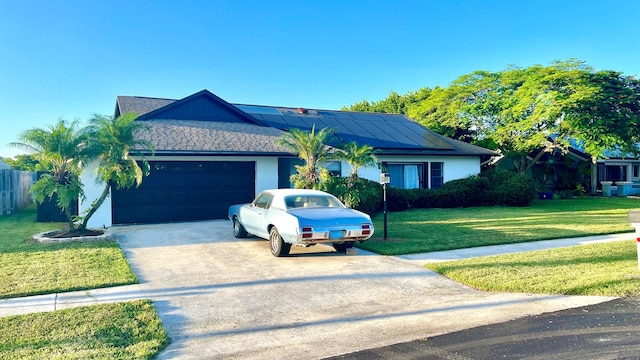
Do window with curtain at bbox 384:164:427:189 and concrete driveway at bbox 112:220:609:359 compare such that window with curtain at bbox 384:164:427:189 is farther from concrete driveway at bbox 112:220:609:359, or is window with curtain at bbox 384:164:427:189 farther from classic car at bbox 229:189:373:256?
concrete driveway at bbox 112:220:609:359

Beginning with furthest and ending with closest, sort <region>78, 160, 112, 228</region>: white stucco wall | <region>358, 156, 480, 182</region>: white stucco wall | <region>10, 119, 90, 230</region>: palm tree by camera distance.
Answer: <region>358, 156, 480, 182</region>: white stucco wall
<region>78, 160, 112, 228</region>: white stucco wall
<region>10, 119, 90, 230</region>: palm tree

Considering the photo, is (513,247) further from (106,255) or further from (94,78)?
(94,78)

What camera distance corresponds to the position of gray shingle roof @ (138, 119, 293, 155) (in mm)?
13938

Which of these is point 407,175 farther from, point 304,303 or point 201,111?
point 304,303

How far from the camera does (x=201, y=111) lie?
58.1ft

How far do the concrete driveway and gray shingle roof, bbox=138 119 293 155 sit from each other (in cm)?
544

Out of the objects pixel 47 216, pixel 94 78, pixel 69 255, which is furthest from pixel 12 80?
pixel 69 255

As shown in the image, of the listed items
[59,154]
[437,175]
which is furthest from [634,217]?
[437,175]

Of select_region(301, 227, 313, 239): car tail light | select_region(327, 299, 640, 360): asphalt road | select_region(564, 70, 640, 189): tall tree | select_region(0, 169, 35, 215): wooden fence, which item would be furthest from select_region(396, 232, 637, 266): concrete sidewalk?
select_region(0, 169, 35, 215): wooden fence

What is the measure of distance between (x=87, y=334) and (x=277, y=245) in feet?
14.5

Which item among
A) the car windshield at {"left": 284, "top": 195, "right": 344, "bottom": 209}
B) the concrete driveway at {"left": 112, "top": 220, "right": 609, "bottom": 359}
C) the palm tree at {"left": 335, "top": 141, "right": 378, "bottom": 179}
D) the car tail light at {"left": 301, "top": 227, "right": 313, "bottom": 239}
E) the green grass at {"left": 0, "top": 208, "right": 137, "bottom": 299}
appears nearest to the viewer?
the concrete driveway at {"left": 112, "top": 220, "right": 609, "bottom": 359}

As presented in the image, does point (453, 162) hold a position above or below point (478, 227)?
above

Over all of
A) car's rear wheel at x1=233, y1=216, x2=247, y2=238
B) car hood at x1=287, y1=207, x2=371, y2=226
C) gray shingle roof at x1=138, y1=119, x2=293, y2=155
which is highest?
gray shingle roof at x1=138, y1=119, x2=293, y2=155

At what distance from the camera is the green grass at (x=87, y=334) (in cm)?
409
